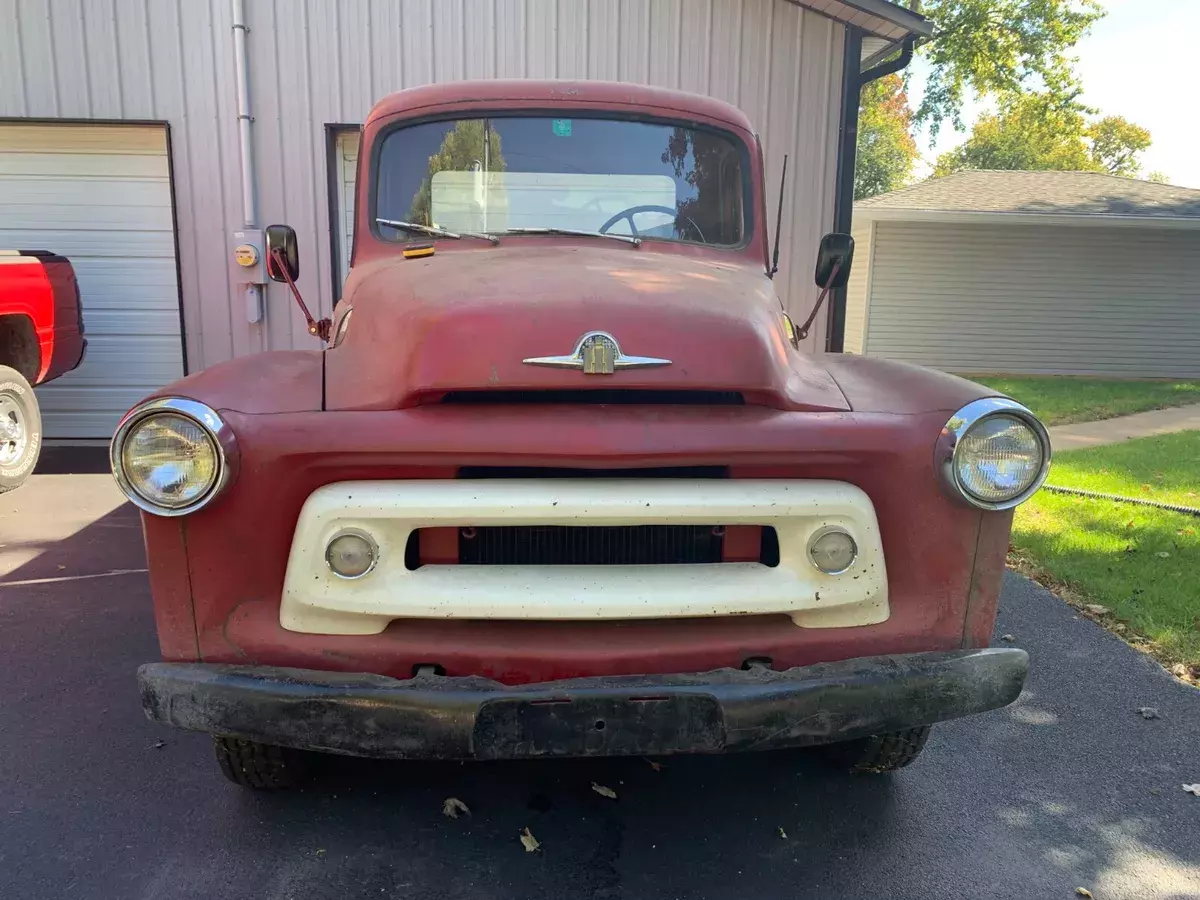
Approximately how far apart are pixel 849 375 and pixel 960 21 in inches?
1009

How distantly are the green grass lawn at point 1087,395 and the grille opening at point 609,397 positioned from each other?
9267 millimetres

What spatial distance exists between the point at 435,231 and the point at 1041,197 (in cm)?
1730

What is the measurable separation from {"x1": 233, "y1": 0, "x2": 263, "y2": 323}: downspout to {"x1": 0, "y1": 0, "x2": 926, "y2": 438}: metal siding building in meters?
0.08

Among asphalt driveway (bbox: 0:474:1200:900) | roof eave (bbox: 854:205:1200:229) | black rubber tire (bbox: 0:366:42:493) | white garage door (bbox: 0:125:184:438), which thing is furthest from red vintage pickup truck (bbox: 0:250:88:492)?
roof eave (bbox: 854:205:1200:229)

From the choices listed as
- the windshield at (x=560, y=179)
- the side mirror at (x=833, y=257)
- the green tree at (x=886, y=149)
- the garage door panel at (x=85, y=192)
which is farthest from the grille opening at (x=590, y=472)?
the green tree at (x=886, y=149)

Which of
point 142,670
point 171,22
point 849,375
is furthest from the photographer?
point 171,22

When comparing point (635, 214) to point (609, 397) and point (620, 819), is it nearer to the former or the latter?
point (609, 397)

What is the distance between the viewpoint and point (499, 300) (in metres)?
2.37

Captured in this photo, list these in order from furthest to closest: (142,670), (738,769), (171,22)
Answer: (171,22)
(738,769)
(142,670)

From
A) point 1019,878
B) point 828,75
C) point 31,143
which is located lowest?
point 1019,878

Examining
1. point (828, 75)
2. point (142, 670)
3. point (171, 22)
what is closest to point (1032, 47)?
point (828, 75)

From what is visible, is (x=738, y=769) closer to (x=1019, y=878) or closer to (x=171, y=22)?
(x=1019, y=878)

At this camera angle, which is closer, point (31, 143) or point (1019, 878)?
point (1019, 878)

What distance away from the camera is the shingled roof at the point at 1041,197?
15.9m
